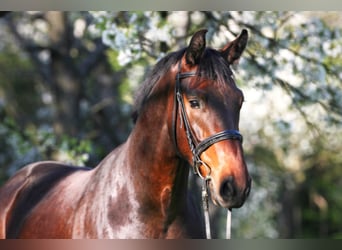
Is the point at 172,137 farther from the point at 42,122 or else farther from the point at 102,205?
the point at 42,122

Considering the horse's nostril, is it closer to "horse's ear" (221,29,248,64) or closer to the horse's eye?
the horse's eye

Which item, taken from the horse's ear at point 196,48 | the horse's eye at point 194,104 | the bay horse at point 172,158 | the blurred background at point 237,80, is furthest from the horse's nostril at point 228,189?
the blurred background at point 237,80

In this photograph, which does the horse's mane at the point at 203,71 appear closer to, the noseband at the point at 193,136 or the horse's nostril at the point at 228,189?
the noseband at the point at 193,136

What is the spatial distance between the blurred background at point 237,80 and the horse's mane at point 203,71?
2.24 metres

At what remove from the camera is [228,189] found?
3312 millimetres

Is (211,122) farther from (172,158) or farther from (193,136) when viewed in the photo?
(172,158)

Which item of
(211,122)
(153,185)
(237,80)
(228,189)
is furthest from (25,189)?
(237,80)

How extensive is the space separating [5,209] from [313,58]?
3.39 metres

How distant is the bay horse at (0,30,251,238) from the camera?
11.2ft

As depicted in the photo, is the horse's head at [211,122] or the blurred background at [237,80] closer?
the horse's head at [211,122]

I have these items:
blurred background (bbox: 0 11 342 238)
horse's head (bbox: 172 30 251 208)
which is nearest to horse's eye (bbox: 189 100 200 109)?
horse's head (bbox: 172 30 251 208)

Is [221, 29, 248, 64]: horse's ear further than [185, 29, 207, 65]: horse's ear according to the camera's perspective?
Yes

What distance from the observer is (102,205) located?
3883 millimetres

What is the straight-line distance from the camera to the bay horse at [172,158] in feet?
11.2
